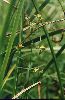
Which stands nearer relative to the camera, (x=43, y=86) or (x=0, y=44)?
(x=0, y=44)

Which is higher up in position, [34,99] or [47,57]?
[47,57]

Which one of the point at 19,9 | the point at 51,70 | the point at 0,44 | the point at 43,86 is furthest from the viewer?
the point at 51,70

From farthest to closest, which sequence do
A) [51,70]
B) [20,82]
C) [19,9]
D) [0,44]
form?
[51,70] → [20,82] → [0,44] → [19,9]

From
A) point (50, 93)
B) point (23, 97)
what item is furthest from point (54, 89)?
point (23, 97)

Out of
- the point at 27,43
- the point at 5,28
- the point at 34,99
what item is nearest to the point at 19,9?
the point at 5,28

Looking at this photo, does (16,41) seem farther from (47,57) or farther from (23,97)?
(47,57)

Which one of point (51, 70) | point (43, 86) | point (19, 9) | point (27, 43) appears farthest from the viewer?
point (51, 70)

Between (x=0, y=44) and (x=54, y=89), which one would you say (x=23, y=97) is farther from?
(x=54, y=89)

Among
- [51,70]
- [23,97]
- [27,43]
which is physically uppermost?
[51,70]

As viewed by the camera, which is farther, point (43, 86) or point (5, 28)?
point (43, 86)
